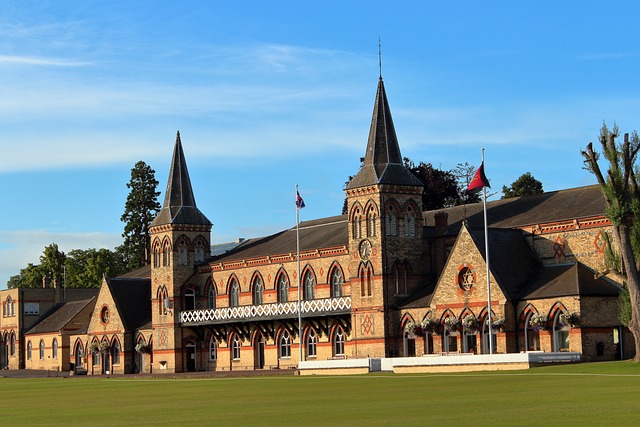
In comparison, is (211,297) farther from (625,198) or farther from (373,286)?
(625,198)

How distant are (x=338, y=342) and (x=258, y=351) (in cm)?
852

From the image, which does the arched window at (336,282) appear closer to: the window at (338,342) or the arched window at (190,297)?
the window at (338,342)

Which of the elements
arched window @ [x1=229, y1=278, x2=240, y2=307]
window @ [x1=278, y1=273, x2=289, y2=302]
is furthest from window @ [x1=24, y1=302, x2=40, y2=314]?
window @ [x1=278, y1=273, x2=289, y2=302]

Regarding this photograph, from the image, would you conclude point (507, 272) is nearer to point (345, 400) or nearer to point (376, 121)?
point (376, 121)

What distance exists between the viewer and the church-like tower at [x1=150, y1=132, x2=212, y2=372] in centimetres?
8500

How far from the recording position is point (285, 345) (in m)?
78.4

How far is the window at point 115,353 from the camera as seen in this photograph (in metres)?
90.0

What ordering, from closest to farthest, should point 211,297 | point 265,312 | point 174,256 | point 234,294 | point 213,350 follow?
point 265,312, point 234,294, point 213,350, point 174,256, point 211,297

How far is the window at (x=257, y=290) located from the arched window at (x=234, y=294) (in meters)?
1.67

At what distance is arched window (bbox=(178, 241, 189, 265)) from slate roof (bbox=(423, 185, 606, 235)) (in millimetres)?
19498

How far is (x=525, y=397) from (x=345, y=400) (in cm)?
554

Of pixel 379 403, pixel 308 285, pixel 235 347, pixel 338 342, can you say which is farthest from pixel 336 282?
pixel 379 403

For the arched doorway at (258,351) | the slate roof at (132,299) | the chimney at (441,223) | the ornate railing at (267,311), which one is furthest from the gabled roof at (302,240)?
the slate roof at (132,299)

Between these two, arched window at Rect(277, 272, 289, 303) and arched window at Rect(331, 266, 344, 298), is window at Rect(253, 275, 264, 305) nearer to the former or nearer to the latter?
arched window at Rect(277, 272, 289, 303)
